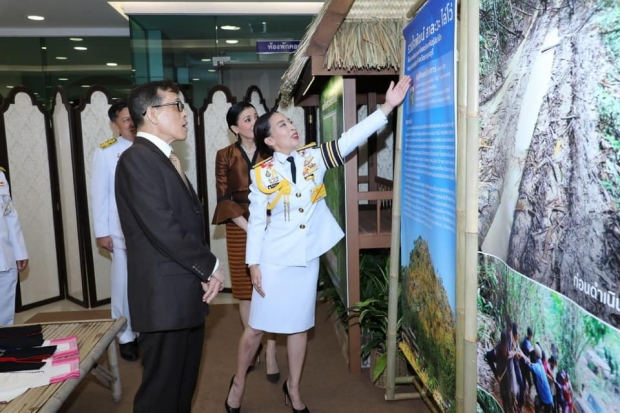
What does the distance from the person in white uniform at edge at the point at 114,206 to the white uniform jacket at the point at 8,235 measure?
0.47 m

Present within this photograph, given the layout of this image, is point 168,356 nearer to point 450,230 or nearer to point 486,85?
point 450,230

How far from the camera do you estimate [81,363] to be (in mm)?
2303

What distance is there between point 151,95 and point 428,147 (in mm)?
1061

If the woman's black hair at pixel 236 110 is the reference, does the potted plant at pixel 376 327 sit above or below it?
below

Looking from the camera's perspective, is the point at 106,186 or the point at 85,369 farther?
the point at 106,186

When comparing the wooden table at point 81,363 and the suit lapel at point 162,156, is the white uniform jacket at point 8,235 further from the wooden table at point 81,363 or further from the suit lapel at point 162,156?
the suit lapel at point 162,156

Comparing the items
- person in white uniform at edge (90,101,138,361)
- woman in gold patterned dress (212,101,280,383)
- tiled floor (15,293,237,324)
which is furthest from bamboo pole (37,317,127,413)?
tiled floor (15,293,237,324)

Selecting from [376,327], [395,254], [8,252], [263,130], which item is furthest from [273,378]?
[8,252]

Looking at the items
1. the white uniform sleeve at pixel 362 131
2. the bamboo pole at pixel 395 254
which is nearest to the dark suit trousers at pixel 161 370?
the bamboo pole at pixel 395 254

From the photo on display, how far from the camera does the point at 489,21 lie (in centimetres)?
148

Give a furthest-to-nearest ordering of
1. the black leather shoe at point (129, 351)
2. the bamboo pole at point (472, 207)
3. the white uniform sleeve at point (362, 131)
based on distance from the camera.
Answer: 1. the black leather shoe at point (129, 351)
2. the white uniform sleeve at point (362, 131)
3. the bamboo pole at point (472, 207)

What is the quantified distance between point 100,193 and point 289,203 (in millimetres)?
1630

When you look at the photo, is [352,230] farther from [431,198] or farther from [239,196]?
[431,198]

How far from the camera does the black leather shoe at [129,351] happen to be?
351cm
